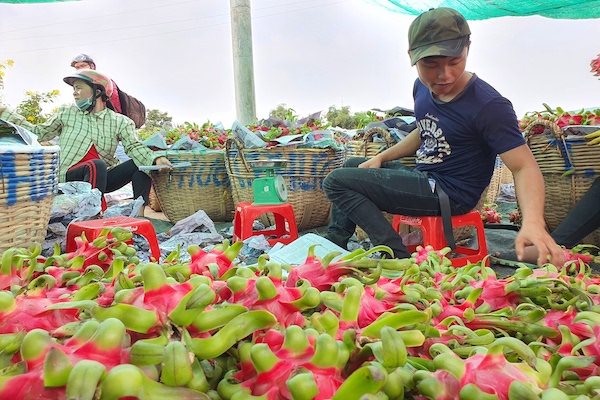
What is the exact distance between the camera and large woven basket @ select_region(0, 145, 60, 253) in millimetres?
1489

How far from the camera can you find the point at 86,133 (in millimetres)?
3391

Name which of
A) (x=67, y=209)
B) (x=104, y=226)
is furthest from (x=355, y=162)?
(x=67, y=209)

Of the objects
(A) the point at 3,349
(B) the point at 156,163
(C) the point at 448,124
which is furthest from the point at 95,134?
(A) the point at 3,349

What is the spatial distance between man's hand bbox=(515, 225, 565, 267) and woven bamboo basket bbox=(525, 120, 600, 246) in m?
1.43

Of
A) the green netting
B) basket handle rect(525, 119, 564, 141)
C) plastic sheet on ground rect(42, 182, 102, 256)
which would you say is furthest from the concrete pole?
basket handle rect(525, 119, 564, 141)

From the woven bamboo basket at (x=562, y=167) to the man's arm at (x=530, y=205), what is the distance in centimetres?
93

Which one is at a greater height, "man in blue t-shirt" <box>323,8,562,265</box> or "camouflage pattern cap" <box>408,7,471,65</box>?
"camouflage pattern cap" <box>408,7,471,65</box>

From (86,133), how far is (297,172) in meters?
1.54

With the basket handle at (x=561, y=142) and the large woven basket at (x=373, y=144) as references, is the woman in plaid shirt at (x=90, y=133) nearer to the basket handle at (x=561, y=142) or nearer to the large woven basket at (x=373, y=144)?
the large woven basket at (x=373, y=144)

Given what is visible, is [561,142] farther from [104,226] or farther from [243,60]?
[243,60]

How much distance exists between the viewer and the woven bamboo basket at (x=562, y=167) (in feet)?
8.14

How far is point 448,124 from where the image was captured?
2.00 meters

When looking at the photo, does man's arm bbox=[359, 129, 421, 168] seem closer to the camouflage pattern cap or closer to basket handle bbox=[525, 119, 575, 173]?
the camouflage pattern cap

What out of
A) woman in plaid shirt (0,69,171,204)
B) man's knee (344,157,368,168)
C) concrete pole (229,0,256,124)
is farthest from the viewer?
concrete pole (229,0,256,124)
